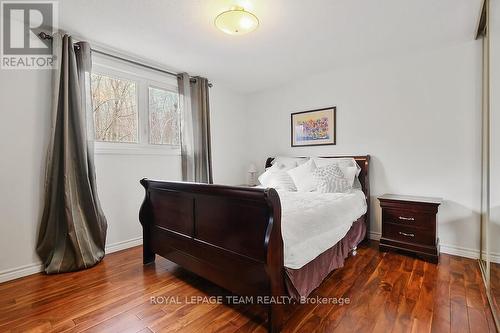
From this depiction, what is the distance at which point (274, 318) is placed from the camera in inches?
56.7

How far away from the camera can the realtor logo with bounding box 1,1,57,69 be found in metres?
2.09

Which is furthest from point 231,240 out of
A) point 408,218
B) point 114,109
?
point 114,109

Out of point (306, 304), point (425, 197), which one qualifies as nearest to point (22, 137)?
point (306, 304)

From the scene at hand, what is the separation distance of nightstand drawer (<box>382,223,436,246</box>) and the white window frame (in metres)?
2.89

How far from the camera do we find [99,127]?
285 cm

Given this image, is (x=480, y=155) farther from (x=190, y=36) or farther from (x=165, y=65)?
(x=165, y=65)

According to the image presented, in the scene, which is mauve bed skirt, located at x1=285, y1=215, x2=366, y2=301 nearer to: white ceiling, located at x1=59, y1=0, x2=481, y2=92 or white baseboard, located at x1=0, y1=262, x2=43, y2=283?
white ceiling, located at x1=59, y1=0, x2=481, y2=92

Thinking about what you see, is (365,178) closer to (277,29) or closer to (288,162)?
(288,162)

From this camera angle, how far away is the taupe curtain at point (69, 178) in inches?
91.4

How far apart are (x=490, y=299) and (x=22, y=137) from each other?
13.4 feet

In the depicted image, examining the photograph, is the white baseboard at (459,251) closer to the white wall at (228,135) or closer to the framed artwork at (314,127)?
the framed artwork at (314,127)

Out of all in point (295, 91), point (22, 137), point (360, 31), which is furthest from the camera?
point (295, 91)

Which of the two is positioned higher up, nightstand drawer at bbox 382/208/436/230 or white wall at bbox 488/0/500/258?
white wall at bbox 488/0/500/258

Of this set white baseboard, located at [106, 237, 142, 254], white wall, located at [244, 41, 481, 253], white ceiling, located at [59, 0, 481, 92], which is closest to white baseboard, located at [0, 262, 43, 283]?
white baseboard, located at [106, 237, 142, 254]
